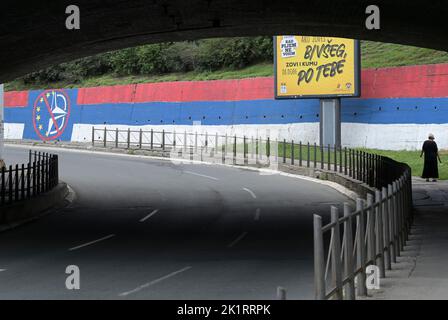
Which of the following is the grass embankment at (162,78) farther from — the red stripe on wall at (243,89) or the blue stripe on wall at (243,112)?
the blue stripe on wall at (243,112)

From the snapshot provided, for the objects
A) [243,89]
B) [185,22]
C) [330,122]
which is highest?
[185,22]

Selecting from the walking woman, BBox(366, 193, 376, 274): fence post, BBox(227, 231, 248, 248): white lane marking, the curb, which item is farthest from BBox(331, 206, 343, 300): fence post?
the walking woman

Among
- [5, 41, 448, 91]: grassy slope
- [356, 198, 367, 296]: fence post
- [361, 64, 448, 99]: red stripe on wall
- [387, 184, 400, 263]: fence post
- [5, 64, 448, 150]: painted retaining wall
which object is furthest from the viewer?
[5, 41, 448, 91]: grassy slope

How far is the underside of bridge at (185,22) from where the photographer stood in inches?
A: 715

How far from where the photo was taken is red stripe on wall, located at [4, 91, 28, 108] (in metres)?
59.0

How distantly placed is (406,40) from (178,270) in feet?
48.4

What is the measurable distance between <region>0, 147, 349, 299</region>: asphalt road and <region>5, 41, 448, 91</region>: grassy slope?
15.3 meters

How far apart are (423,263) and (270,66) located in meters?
42.4

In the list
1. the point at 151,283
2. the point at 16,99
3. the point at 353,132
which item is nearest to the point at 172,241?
the point at 151,283

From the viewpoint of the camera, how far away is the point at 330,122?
4128 cm

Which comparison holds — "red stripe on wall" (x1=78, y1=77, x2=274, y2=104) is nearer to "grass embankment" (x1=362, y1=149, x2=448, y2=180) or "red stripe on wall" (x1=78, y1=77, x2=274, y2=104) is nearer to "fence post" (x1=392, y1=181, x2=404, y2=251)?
"grass embankment" (x1=362, y1=149, x2=448, y2=180)

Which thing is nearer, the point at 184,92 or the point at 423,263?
the point at 423,263

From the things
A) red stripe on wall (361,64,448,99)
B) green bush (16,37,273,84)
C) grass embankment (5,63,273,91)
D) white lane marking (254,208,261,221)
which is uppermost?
green bush (16,37,273,84)

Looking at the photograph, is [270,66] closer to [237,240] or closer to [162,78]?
[162,78]
